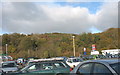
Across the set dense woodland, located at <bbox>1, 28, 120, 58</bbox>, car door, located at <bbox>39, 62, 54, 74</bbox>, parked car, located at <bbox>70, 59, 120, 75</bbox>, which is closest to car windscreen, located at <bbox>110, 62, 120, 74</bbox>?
parked car, located at <bbox>70, 59, 120, 75</bbox>

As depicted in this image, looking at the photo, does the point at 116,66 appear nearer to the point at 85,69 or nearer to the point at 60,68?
the point at 85,69

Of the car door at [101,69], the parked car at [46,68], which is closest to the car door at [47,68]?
the parked car at [46,68]

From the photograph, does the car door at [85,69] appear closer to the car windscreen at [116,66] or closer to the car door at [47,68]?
the car windscreen at [116,66]

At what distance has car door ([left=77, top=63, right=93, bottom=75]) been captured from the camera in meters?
5.75

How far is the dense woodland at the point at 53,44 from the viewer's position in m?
56.2

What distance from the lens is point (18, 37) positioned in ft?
222

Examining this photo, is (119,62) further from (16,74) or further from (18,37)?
(18,37)

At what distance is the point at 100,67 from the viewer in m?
5.49

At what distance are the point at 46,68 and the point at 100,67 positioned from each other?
519 centimetres

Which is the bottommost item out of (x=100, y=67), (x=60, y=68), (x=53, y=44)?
(x=60, y=68)

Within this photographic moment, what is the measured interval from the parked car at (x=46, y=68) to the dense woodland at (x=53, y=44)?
138 ft

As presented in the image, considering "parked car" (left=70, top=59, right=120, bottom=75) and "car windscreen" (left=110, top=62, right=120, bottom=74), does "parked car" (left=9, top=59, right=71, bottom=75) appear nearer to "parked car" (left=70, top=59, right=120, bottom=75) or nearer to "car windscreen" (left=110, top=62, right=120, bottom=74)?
"parked car" (left=70, top=59, right=120, bottom=75)

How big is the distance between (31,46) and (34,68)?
A: 52431mm

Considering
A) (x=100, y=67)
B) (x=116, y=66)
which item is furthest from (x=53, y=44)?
(x=116, y=66)
